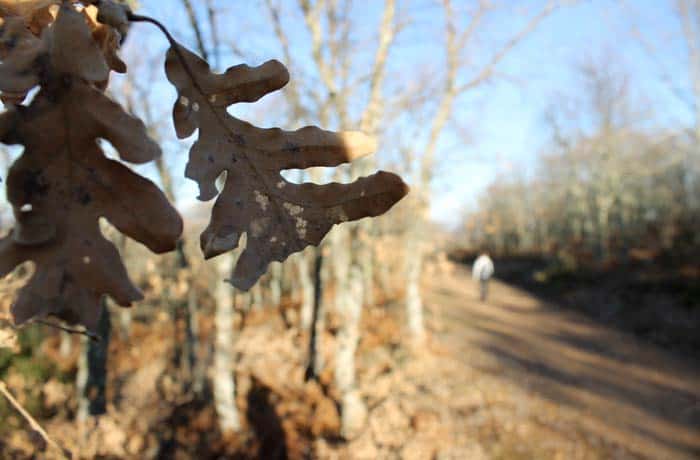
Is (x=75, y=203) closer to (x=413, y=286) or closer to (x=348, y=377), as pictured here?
(x=348, y=377)

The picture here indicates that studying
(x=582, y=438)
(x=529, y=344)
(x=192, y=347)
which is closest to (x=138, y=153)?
(x=582, y=438)

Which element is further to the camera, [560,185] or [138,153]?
[560,185]

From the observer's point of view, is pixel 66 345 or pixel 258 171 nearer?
pixel 258 171

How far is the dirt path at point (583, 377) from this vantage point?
866cm

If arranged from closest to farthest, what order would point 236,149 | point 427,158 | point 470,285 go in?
1. point 236,149
2. point 427,158
3. point 470,285

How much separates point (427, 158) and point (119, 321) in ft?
40.0

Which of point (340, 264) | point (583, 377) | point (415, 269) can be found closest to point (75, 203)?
point (340, 264)

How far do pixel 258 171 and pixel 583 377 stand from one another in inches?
480

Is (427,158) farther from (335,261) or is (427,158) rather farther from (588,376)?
(588,376)

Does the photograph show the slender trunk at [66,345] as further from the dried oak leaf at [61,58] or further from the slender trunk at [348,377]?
the dried oak leaf at [61,58]

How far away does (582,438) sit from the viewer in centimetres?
843

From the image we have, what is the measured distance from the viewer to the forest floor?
801 centimetres

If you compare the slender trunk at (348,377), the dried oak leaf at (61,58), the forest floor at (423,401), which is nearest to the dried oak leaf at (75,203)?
the dried oak leaf at (61,58)

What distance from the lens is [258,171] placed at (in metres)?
0.77
